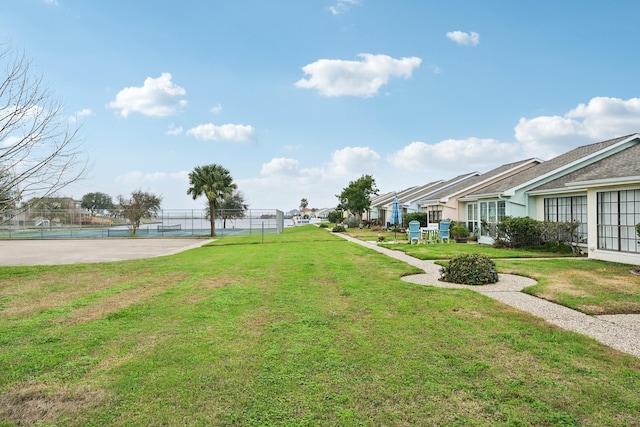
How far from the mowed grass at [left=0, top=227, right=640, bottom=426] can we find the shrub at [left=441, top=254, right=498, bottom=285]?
5.10 ft

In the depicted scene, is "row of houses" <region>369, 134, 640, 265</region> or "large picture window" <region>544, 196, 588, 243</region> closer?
"row of houses" <region>369, 134, 640, 265</region>

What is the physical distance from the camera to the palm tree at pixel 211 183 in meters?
33.5

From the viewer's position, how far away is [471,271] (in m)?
9.25

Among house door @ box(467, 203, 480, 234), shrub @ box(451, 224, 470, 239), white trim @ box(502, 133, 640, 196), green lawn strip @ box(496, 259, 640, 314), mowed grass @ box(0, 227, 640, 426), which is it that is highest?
white trim @ box(502, 133, 640, 196)

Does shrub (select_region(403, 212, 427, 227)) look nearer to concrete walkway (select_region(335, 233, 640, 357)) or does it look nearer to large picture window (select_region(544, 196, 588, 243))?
large picture window (select_region(544, 196, 588, 243))

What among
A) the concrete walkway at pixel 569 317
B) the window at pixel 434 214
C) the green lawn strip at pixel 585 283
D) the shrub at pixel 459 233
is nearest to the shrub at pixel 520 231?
the green lawn strip at pixel 585 283

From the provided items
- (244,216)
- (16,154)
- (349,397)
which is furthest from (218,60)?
(244,216)

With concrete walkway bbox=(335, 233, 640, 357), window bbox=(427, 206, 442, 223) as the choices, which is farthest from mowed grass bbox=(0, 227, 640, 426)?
window bbox=(427, 206, 442, 223)

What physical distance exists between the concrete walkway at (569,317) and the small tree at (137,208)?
33.4 metres

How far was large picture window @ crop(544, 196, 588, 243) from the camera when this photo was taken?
15211mm

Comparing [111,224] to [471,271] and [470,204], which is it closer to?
[470,204]

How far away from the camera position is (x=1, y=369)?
13.7 ft

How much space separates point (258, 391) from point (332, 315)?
2776mm

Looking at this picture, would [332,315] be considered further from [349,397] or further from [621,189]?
[621,189]
